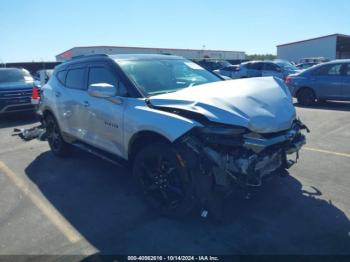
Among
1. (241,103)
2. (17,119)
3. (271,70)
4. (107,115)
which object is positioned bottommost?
(17,119)

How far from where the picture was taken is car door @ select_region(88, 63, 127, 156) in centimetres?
454

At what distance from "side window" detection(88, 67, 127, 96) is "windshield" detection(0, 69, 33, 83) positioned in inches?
299

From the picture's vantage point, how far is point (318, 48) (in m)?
45.9

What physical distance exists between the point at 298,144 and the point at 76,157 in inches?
163

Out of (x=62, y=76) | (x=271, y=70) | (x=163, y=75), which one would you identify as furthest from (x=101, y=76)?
(x=271, y=70)

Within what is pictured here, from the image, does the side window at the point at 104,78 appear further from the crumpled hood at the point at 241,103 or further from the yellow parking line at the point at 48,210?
the yellow parking line at the point at 48,210

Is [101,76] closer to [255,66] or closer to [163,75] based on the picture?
[163,75]

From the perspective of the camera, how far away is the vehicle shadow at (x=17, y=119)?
1073 centimetres

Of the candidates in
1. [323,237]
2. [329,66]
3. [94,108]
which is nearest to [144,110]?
[94,108]

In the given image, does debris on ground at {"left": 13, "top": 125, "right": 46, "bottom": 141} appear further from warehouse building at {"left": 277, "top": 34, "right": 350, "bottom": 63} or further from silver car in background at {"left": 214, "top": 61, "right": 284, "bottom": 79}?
warehouse building at {"left": 277, "top": 34, "right": 350, "bottom": 63}

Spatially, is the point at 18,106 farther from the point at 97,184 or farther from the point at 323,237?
the point at 323,237

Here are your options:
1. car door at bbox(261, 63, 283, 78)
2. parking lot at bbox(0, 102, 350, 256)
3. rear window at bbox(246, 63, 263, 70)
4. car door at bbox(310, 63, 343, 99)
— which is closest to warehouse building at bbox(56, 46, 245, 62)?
rear window at bbox(246, 63, 263, 70)

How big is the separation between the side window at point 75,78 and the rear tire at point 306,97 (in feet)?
28.6

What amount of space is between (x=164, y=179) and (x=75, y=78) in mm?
A: 2802
